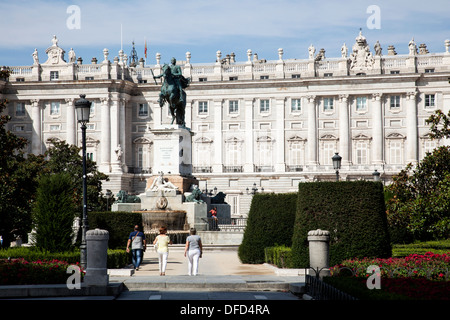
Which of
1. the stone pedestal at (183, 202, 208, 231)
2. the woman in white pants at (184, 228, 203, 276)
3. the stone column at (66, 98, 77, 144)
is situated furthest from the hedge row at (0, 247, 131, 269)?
the stone column at (66, 98, 77, 144)

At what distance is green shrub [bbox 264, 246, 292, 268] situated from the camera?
26.8 m

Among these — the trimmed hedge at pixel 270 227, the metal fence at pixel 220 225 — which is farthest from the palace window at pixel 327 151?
the trimmed hedge at pixel 270 227

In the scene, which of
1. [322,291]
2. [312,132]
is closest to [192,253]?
[322,291]

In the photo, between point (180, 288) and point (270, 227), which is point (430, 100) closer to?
point (270, 227)

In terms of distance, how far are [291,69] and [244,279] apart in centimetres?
7669

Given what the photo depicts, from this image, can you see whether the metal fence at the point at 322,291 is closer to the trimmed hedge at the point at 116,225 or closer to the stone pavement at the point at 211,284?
the stone pavement at the point at 211,284

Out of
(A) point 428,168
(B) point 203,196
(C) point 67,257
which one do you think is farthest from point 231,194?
(C) point 67,257

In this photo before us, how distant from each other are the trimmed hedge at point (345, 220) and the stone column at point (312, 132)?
228ft

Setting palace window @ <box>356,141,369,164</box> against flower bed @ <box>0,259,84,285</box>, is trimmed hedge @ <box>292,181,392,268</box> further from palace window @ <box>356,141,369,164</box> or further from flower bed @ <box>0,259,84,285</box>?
palace window @ <box>356,141,369,164</box>

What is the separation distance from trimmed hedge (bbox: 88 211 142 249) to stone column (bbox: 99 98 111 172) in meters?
65.2

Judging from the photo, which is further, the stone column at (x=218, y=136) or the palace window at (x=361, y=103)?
the stone column at (x=218, y=136)

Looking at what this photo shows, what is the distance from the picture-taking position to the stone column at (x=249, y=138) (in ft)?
319

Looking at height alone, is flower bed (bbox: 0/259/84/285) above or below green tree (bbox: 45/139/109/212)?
below
